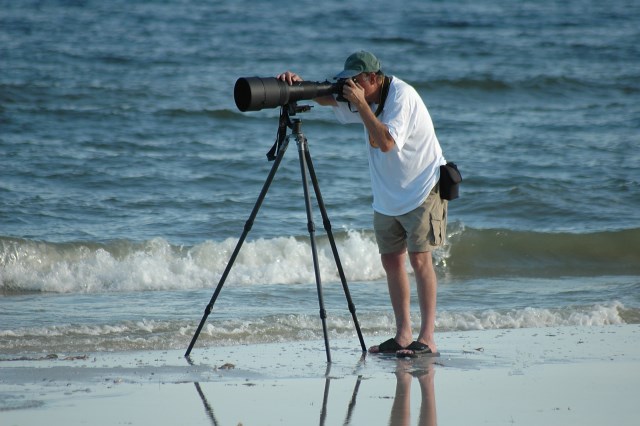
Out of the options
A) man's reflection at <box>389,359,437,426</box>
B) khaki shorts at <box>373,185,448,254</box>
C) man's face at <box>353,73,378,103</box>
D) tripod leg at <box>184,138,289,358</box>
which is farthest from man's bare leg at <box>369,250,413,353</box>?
man's face at <box>353,73,378,103</box>

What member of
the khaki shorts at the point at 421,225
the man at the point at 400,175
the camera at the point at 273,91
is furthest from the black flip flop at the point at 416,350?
the camera at the point at 273,91

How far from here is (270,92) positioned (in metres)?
4.64

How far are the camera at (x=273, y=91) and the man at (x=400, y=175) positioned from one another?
6 cm

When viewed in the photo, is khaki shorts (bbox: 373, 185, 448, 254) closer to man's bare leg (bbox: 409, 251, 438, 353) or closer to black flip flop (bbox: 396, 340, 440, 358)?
man's bare leg (bbox: 409, 251, 438, 353)

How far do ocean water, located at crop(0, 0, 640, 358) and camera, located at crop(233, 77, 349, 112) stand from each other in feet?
4.96

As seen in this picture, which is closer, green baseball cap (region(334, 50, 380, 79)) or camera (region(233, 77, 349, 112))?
camera (region(233, 77, 349, 112))

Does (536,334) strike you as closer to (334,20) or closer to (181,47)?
(181,47)

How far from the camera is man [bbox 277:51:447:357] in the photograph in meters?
4.69

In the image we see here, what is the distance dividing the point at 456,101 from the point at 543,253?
25.9 ft

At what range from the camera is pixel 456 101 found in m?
16.7

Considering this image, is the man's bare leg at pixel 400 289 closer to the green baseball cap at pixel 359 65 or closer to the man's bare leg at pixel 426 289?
the man's bare leg at pixel 426 289

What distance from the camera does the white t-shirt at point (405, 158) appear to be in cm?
475

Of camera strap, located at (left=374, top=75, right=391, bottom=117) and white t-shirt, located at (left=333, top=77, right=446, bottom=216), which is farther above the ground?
camera strap, located at (left=374, top=75, right=391, bottom=117)

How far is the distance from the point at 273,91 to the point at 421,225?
924 mm
